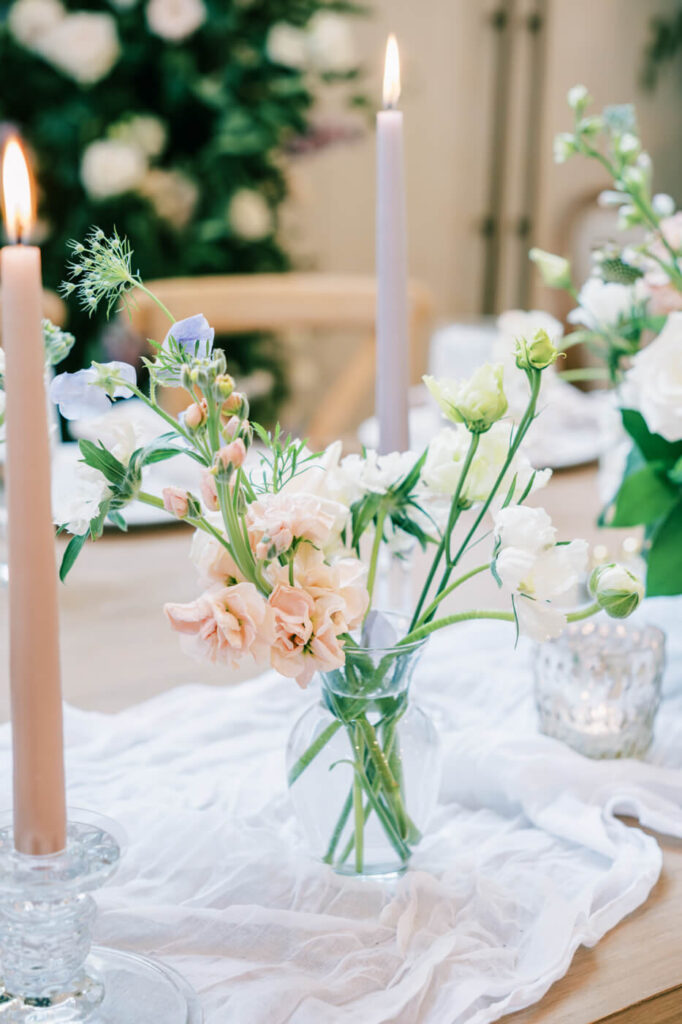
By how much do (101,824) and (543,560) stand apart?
210 millimetres

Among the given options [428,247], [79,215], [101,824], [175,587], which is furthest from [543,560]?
[428,247]

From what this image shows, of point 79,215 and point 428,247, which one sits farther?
point 428,247

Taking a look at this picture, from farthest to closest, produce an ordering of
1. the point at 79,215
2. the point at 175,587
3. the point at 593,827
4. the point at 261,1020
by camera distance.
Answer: the point at 79,215 → the point at 175,587 → the point at 593,827 → the point at 261,1020

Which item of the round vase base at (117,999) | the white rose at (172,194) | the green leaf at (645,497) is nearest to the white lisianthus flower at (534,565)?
the round vase base at (117,999)

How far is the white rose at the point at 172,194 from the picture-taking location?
8.09ft

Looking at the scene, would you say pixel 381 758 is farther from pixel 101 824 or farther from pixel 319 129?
pixel 319 129

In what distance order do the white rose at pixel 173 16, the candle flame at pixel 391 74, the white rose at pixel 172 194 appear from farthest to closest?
the white rose at pixel 172 194 → the white rose at pixel 173 16 → the candle flame at pixel 391 74

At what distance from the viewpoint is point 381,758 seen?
0.57 metres

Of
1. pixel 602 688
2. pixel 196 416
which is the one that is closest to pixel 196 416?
pixel 196 416

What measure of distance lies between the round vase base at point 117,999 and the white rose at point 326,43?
2.38 meters

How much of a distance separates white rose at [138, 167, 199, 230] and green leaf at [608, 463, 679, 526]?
1.86 m

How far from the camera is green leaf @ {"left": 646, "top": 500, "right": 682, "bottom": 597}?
770mm

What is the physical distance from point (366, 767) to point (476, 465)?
15 cm

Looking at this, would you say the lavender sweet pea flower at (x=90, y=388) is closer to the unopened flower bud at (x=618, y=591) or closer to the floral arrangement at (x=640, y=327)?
the unopened flower bud at (x=618, y=591)
